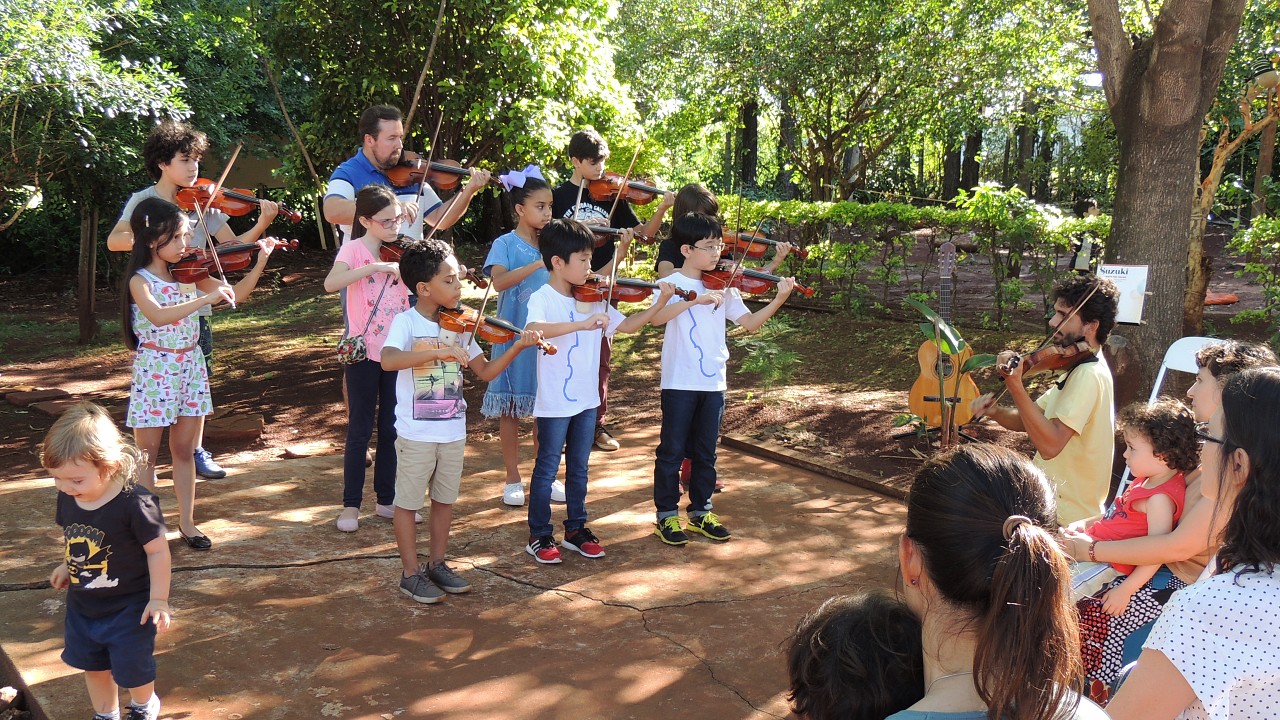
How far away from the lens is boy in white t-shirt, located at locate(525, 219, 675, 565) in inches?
148

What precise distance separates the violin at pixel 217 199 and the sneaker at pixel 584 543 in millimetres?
1742

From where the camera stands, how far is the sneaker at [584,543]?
3885 millimetres

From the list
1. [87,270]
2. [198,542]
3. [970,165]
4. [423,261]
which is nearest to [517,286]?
[423,261]

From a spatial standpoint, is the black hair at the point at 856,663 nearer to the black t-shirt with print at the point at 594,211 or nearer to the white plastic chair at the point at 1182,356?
the white plastic chair at the point at 1182,356

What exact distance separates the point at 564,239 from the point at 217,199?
1.63 metres

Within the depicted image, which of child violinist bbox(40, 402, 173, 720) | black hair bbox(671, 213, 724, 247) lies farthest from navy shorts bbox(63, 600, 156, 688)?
black hair bbox(671, 213, 724, 247)

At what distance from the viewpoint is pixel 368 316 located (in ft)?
12.9

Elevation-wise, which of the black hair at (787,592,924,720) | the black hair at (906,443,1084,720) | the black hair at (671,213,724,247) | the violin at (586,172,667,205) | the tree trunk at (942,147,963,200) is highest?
the tree trunk at (942,147,963,200)

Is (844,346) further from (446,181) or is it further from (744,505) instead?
(446,181)

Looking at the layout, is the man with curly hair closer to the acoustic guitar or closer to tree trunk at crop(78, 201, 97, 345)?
the acoustic guitar

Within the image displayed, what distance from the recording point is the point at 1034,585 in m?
1.30

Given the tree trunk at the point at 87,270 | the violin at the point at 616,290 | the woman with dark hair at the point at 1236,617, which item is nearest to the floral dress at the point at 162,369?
the violin at the point at 616,290

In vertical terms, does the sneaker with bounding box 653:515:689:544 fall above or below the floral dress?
below

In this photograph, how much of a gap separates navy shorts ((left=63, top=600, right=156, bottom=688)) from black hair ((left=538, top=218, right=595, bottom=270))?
1.90 m
